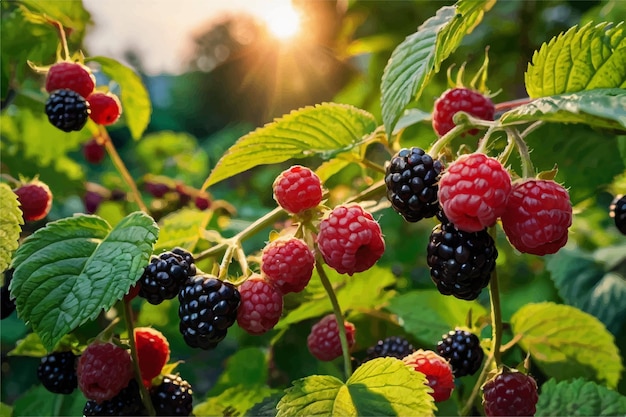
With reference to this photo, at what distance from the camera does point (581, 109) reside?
2.24 ft

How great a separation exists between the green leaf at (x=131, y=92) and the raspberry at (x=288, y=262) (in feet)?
2.32

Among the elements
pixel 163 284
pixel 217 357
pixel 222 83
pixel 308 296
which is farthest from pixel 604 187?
pixel 222 83

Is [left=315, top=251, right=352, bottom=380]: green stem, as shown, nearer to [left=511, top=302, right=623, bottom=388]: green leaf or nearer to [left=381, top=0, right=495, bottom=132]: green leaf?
[left=381, top=0, right=495, bottom=132]: green leaf

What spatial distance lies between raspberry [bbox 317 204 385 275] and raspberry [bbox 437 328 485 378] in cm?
21

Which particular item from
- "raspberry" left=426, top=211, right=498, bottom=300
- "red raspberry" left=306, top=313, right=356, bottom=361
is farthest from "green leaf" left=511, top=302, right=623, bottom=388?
"raspberry" left=426, top=211, right=498, bottom=300

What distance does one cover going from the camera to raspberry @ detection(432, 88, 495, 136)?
0.96m

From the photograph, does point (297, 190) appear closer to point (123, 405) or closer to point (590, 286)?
point (123, 405)

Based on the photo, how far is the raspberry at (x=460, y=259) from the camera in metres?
0.75

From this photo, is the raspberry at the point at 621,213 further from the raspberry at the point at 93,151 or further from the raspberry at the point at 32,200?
the raspberry at the point at 93,151

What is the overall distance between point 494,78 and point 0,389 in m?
1.93

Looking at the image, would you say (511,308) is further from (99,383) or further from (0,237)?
(0,237)

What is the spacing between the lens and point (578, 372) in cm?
118

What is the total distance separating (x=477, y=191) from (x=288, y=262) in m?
0.27

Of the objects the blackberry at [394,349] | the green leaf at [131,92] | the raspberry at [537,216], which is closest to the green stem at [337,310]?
the blackberry at [394,349]
